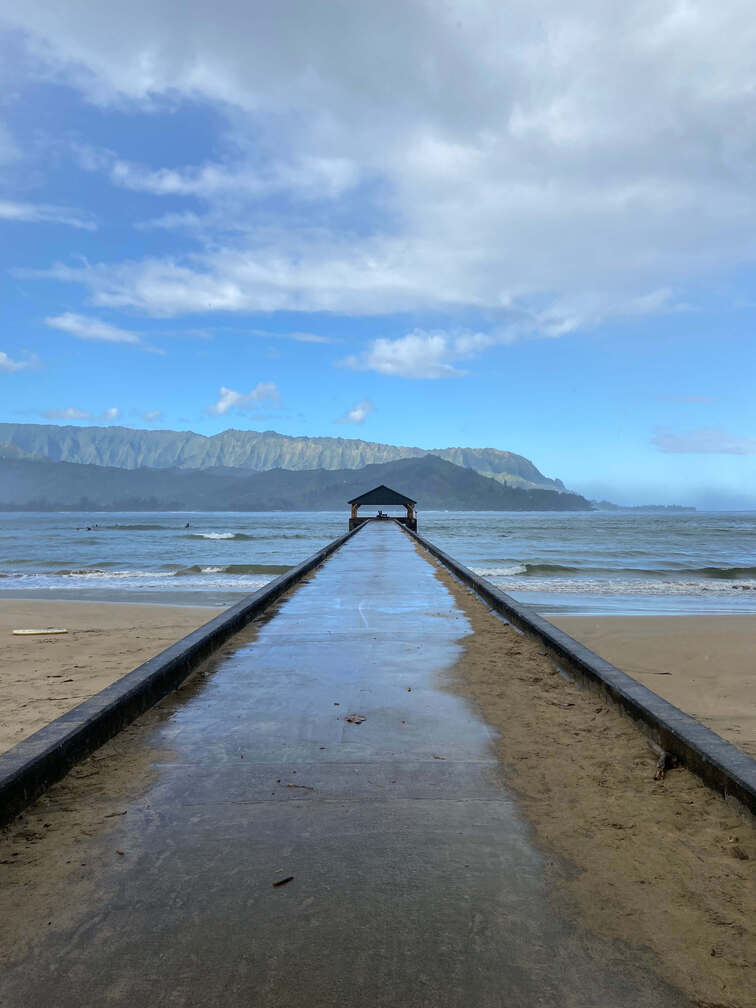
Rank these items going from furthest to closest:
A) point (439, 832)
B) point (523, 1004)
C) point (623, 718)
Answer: point (623, 718) < point (439, 832) < point (523, 1004)

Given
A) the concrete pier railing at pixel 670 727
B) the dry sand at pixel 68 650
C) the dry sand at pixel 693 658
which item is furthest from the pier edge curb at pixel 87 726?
the dry sand at pixel 693 658

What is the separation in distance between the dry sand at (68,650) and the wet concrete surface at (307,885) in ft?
7.96

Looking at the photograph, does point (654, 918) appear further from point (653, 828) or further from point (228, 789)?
point (228, 789)

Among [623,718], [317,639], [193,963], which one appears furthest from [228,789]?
[317,639]

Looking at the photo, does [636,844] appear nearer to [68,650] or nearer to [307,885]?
[307,885]

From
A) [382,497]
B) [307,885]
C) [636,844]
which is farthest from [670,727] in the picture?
[382,497]

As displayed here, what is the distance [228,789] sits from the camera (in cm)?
310

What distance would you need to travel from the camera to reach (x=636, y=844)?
270cm

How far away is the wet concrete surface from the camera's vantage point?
1.84 m

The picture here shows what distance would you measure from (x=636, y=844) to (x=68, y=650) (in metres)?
8.39

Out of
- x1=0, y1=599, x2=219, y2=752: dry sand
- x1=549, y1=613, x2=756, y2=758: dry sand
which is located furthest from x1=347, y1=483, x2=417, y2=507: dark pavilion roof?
x1=549, y1=613, x2=756, y2=758: dry sand

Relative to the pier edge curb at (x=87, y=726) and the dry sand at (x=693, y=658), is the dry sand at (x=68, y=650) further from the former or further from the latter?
the dry sand at (x=693, y=658)

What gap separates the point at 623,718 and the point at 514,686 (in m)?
1.04

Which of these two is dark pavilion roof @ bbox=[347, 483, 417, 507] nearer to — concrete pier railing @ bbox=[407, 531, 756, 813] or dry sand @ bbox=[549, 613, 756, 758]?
dry sand @ bbox=[549, 613, 756, 758]
